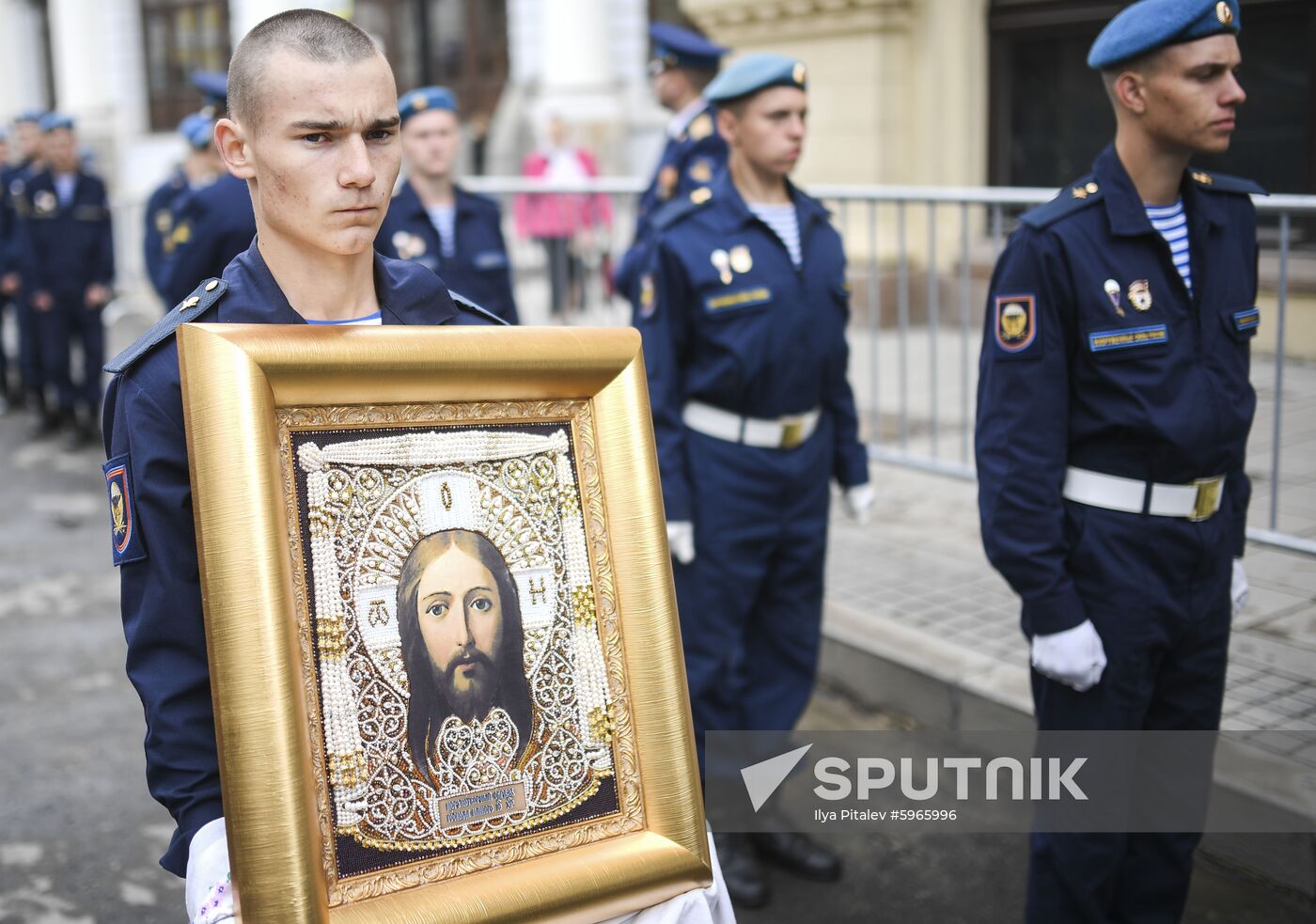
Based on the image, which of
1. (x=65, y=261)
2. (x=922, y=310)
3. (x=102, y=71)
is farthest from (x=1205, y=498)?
(x=102, y=71)

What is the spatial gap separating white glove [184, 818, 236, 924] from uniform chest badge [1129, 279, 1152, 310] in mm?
2060

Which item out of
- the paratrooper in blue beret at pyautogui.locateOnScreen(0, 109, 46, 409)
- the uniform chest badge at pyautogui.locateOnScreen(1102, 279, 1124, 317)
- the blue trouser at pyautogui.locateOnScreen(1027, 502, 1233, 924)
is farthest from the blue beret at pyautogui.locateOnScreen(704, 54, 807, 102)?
the paratrooper in blue beret at pyautogui.locateOnScreen(0, 109, 46, 409)

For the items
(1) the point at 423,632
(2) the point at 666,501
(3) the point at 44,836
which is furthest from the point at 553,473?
(3) the point at 44,836

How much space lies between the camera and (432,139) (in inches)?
232

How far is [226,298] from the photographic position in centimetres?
186

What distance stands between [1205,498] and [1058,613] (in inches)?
16.2

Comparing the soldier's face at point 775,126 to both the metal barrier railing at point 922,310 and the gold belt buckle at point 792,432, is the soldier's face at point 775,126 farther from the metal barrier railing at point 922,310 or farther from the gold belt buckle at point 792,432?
the metal barrier railing at point 922,310

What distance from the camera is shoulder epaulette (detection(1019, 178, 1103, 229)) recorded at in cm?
287

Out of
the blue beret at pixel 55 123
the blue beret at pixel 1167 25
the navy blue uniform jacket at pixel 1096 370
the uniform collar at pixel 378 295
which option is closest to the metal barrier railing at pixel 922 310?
the blue beret at pixel 1167 25

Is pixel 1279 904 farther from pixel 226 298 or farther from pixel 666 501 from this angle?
pixel 226 298

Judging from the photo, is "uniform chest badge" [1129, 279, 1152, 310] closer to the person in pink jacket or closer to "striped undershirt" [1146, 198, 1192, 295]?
"striped undershirt" [1146, 198, 1192, 295]

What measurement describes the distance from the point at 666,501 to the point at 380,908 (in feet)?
7.49

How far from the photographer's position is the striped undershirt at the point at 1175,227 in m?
2.92

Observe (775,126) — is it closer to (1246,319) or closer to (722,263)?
(722,263)
